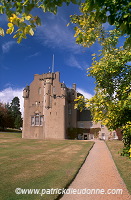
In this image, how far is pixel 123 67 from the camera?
991 centimetres

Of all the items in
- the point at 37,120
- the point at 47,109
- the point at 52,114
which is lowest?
the point at 37,120

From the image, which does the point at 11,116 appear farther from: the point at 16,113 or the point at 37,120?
the point at 37,120

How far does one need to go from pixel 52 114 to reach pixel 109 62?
4496 cm

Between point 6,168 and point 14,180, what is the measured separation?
3686 mm

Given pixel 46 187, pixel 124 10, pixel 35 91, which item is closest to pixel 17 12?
pixel 124 10

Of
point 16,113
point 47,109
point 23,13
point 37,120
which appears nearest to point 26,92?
point 47,109

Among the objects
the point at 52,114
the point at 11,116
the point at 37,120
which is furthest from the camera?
the point at 11,116

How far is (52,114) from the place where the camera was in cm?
5409

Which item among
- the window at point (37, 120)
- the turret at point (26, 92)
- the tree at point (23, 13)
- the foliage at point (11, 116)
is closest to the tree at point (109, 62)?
the tree at point (23, 13)

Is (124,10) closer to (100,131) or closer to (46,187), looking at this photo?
(46,187)

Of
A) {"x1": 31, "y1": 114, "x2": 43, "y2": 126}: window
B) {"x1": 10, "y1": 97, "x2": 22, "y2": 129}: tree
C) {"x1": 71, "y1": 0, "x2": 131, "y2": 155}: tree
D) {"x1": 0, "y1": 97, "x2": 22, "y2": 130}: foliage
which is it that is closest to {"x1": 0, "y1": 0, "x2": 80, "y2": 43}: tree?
{"x1": 71, "y1": 0, "x2": 131, "y2": 155}: tree

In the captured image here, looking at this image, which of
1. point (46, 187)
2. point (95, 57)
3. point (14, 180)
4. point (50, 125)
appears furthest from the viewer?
point (50, 125)

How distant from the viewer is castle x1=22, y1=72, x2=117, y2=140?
53469 mm

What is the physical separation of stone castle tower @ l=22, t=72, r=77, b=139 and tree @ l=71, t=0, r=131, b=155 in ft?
139
